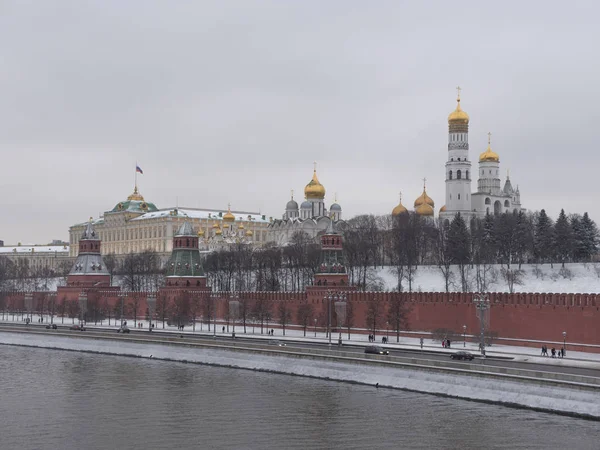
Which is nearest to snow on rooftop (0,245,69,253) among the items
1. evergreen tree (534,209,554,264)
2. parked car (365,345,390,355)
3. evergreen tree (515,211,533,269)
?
evergreen tree (515,211,533,269)

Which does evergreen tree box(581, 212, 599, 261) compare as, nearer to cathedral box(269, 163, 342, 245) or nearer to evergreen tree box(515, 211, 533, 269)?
evergreen tree box(515, 211, 533, 269)

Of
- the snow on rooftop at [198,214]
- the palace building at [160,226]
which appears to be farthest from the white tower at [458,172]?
the snow on rooftop at [198,214]

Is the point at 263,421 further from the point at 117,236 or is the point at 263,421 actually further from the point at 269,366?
the point at 117,236

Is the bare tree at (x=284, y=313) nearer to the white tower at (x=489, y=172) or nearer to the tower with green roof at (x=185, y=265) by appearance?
the tower with green roof at (x=185, y=265)

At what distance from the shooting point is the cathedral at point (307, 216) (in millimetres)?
122438

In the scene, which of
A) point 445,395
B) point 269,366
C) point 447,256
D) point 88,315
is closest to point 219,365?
point 269,366

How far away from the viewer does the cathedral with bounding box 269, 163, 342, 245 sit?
122 metres

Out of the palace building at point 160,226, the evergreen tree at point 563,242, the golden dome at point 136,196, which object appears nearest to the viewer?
the evergreen tree at point 563,242

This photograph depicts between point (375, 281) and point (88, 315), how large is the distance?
23.5m

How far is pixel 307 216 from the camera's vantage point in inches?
5022

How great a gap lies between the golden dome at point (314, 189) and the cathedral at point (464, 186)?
1380cm

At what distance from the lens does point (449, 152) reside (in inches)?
4107

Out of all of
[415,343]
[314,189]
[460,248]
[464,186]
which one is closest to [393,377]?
[415,343]

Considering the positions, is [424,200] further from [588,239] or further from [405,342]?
[405,342]
